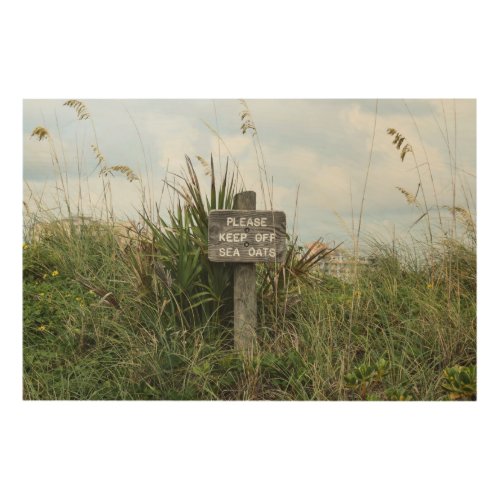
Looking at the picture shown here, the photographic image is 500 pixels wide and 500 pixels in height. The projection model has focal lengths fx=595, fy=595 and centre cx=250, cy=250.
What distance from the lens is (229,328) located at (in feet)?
13.7

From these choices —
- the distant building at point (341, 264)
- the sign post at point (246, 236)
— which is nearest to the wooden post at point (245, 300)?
the sign post at point (246, 236)

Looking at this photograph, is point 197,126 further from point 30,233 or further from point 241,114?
point 30,233

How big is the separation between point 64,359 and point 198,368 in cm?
107

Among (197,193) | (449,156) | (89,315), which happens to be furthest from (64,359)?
(449,156)

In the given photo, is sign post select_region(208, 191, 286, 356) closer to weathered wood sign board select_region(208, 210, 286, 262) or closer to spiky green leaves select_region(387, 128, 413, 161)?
weathered wood sign board select_region(208, 210, 286, 262)

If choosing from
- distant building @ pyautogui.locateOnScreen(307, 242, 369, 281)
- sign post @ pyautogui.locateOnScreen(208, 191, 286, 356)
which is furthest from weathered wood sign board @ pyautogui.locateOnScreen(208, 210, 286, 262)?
distant building @ pyautogui.locateOnScreen(307, 242, 369, 281)

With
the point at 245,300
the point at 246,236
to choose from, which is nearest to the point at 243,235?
the point at 246,236

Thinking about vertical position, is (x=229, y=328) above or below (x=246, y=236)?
below

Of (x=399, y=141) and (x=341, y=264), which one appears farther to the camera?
(x=341, y=264)

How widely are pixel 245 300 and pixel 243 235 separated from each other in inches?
17.6

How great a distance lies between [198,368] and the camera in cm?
387

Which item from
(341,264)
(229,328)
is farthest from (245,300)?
(341,264)

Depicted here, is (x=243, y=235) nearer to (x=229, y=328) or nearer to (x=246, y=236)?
(x=246, y=236)

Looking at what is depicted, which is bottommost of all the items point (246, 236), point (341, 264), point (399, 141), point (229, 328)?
point (229, 328)
